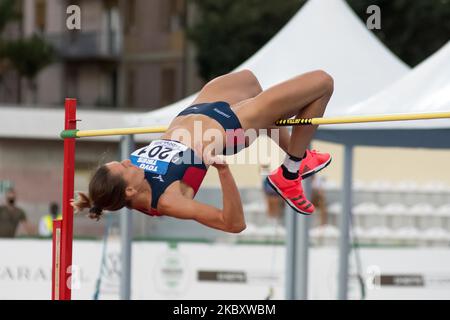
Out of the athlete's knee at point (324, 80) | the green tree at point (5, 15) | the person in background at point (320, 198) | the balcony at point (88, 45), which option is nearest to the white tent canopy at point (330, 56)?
the athlete's knee at point (324, 80)

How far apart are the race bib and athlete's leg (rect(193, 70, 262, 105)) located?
0.34 metres

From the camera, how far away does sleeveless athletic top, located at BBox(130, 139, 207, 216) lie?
5.09 metres

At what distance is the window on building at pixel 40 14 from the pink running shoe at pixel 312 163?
22449 mm

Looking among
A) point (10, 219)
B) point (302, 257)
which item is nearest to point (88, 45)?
point (10, 219)

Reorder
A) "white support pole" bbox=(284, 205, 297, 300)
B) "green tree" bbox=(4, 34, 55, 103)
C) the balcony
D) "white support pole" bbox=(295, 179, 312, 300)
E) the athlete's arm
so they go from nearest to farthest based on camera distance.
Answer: the athlete's arm < "white support pole" bbox=(295, 179, 312, 300) < "white support pole" bbox=(284, 205, 297, 300) < "green tree" bbox=(4, 34, 55, 103) < the balcony

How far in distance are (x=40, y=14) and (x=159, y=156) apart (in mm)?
23051

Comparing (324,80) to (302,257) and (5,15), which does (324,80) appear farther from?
(5,15)

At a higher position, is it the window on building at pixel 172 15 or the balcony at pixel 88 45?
the window on building at pixel 172 15

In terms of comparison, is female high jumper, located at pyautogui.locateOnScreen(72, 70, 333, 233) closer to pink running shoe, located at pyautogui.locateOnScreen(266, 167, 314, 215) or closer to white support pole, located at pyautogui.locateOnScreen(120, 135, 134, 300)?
pink running shoe, located at pyautogui.locateOnScreen(266, 167, 314, 215)

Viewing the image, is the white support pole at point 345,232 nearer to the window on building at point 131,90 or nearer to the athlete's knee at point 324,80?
the athlete's knee at point 324,80

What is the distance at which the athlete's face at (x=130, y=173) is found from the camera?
517 centimetres

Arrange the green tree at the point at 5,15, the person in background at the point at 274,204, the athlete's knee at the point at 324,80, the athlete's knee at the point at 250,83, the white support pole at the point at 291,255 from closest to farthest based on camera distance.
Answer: the athlete's knee at the point at 324,80
the athlete's knee at the point at 250,83
the white support pole at the point at 291,255
the person in background at the point at 274,204
the green tree at the point at 5,15

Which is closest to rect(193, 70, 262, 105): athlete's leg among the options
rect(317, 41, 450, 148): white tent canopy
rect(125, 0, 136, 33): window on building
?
rect(317, 41, 450, 148): white tent canopy
